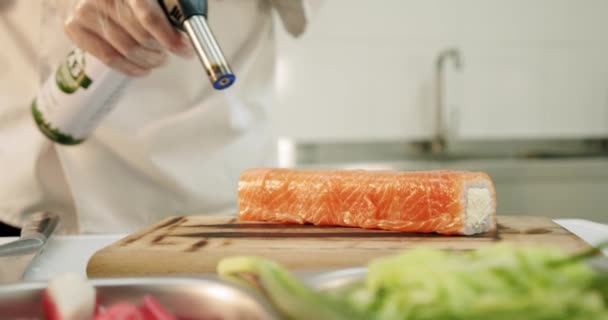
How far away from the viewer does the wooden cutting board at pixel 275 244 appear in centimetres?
81

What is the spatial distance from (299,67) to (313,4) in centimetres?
155

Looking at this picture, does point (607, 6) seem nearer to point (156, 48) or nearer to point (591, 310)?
point (156, 48)

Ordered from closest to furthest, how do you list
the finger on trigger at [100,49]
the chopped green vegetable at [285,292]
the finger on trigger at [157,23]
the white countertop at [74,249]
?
the chopped green vegetable at [285,292] < the white countertop at [74,249] < the finger on trigger at [157,23] < the finger on trigger at [100,49]

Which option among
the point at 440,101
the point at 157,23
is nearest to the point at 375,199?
the point at 157,23

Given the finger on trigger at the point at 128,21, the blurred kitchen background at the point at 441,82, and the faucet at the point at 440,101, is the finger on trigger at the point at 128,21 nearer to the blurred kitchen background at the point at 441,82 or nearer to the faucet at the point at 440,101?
the blurred kitchen background at the point at 441,82

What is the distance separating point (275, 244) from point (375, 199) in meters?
0.21

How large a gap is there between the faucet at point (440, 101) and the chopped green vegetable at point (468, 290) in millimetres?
2719

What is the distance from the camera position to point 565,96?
3172mm

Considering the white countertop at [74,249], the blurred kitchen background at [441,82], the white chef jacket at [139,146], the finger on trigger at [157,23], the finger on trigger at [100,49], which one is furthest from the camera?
the blurred kitchen background at [441,82]

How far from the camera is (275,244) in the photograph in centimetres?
87

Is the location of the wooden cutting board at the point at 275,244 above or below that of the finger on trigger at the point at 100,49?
below

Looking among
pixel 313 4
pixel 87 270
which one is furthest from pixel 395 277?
pixel 313 4

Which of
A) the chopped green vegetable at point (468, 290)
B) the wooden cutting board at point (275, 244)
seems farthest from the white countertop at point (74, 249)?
the chopped green vegetable at point (468, 290)

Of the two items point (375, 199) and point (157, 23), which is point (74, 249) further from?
point (375, 199)
